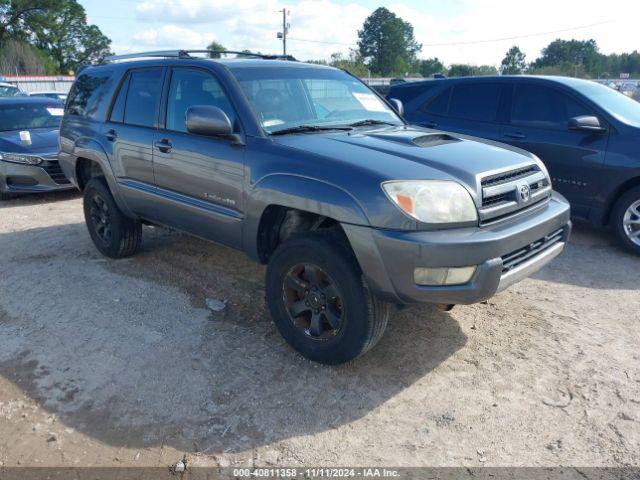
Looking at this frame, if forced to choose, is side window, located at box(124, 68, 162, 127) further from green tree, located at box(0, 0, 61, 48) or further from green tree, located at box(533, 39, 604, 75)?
green tree, located at box(533, 39, 604, 75)

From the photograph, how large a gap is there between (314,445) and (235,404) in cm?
56

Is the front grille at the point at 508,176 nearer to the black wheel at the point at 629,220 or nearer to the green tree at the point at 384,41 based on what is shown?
the black wheel at the point at 629,220

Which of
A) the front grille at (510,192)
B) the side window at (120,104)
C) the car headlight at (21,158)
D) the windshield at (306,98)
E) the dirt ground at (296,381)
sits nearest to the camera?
the dirt ground at (296,381)

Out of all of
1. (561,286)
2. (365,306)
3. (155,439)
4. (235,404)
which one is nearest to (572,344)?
(561,286)

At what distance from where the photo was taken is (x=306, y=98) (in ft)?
13.0

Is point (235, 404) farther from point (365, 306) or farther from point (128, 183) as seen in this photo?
Answer: point (128, 183)

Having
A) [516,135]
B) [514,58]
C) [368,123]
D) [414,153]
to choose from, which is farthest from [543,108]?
[514,58]

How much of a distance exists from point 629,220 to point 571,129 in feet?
3.63

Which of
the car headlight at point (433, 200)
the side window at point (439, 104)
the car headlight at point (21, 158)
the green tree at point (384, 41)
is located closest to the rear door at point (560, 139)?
the side window at point (439, 104)

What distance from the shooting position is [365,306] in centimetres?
296

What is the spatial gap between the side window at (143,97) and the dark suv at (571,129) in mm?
3646

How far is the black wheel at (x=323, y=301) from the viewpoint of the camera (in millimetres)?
2982

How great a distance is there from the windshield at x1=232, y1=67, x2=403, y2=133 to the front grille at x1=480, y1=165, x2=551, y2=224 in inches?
48.1

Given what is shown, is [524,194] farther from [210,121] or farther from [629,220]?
[629,220]
